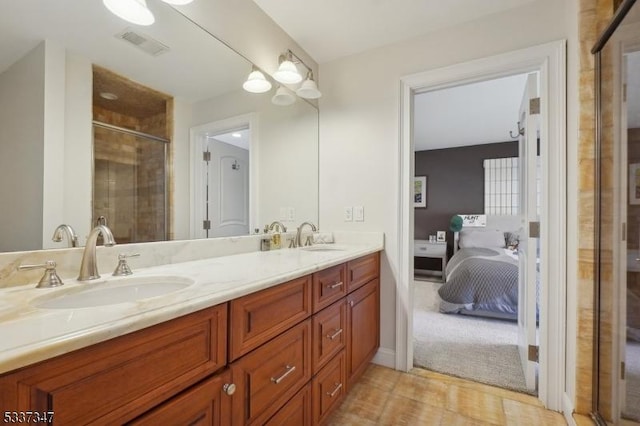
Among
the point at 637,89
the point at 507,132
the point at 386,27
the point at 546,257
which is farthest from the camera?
the point at 507,132

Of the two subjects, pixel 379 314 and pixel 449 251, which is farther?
pixel 449 251

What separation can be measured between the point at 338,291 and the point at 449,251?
14.7 ft

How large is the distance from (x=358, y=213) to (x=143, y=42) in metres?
1.60

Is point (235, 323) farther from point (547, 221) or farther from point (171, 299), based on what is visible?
point (547, 221)

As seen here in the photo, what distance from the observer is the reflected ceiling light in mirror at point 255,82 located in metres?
1.83

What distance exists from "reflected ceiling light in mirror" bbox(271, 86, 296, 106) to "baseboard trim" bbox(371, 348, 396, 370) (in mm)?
1915

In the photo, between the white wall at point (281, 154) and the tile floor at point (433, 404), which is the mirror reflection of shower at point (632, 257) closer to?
the tile floor at point (433, 404)

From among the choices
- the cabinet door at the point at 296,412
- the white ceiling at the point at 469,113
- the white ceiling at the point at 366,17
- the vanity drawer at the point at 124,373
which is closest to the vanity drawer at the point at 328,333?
the cabinet door at the point at 296,412

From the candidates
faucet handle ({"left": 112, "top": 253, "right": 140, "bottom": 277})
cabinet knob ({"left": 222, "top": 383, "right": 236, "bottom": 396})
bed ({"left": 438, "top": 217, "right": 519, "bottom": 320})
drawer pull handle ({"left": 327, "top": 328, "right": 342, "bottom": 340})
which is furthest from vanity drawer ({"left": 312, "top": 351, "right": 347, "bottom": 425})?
bed ({"left": 438, "top": 217, "right": 519, "bottom": 320})

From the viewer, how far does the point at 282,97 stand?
2158 millimetres

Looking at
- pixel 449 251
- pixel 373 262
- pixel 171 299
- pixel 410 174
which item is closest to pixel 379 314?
pixel 373 262

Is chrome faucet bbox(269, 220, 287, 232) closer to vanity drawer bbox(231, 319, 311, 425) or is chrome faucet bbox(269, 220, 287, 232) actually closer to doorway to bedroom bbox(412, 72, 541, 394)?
vanity drawer bbox(231, 319, 311, 425)

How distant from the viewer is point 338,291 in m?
1.55

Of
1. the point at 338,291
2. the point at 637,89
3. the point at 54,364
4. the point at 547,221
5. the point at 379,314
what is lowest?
the point at 379,314
